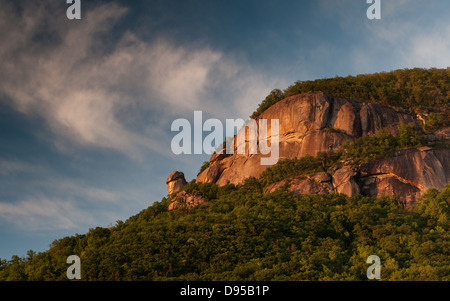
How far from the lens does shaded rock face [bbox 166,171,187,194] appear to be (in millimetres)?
67625

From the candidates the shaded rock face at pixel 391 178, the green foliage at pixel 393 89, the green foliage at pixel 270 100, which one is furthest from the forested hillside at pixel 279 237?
the green foliage at pixel 270 100

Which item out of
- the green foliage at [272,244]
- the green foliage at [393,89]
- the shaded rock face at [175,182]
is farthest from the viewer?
the shaded rock face at [175,182]

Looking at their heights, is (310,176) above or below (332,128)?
below

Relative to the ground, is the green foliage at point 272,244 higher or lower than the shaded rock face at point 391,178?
lower

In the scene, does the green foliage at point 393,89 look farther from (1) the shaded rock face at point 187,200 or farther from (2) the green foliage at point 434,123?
(1) the shaded rock face at point 187,200

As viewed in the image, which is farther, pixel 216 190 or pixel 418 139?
pixel 216 190

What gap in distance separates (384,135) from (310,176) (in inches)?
426

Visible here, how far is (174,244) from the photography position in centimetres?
4006

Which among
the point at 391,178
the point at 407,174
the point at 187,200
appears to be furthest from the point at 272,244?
the point at 407,174

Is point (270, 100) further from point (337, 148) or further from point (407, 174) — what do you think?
point (407, 174)

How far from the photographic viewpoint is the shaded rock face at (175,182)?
6762 cm

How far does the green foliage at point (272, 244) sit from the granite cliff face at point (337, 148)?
2419mm
